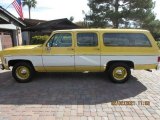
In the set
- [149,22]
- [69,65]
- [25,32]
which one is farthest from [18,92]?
[149,22]

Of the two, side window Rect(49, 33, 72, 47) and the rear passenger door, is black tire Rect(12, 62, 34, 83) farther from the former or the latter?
the rear passenger door

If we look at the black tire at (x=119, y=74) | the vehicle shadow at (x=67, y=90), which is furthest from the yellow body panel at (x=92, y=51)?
the vehicle shadow at (x=67, y=90)

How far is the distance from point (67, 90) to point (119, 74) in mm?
2090

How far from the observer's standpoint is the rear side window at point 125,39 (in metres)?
7.05

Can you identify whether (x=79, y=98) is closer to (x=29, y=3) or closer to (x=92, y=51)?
(x=92, y=51)

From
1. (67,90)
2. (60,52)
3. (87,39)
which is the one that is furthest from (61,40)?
(67,90)

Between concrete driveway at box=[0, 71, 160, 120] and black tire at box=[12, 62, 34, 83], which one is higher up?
black tire at box=[12, 62, 34, 83]

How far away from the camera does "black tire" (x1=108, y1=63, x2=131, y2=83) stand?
7.21m

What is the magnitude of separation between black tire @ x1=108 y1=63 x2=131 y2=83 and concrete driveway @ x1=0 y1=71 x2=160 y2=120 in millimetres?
235

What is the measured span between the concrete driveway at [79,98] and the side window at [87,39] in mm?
1457

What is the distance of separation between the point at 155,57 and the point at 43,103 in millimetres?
4220

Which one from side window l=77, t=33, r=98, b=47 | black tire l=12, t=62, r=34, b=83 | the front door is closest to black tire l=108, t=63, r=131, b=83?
side window l=77, t=33, r=98, b=47
